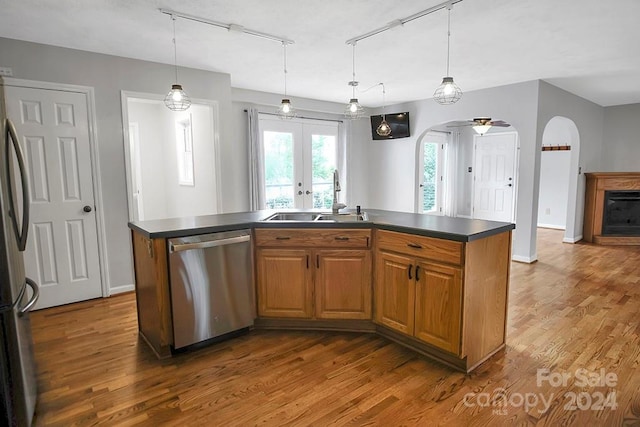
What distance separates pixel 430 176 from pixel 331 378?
6.76 metres

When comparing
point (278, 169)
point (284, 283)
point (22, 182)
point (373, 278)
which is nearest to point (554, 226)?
point (278, 169)

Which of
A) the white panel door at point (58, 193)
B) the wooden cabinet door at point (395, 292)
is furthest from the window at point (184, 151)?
the wooden cabinet door at point (395, 292)

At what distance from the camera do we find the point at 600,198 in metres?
6.34

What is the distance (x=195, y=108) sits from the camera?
4906 mm

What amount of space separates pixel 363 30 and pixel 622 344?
3.23m

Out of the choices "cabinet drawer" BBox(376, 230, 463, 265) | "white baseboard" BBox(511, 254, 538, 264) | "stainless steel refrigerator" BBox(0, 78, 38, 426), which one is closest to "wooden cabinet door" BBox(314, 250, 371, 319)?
"cabinet drawer" BBox(376, 230, 463, 265)

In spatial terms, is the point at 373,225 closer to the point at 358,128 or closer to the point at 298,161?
the point at 298,161

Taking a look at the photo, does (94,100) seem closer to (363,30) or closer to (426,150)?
(363,30)

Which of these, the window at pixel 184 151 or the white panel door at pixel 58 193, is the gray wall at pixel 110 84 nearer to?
the white panel door at pixel 58 193

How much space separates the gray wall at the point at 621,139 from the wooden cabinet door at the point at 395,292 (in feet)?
22.2

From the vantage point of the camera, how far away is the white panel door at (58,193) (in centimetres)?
335

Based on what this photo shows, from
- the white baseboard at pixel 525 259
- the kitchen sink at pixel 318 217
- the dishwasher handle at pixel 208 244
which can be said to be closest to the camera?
the dishwasher handle at pixel 208 244

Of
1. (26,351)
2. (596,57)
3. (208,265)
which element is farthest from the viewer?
(596,57)

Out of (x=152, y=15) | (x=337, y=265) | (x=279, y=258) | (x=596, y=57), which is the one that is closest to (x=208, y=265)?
(x=279, y=258)
